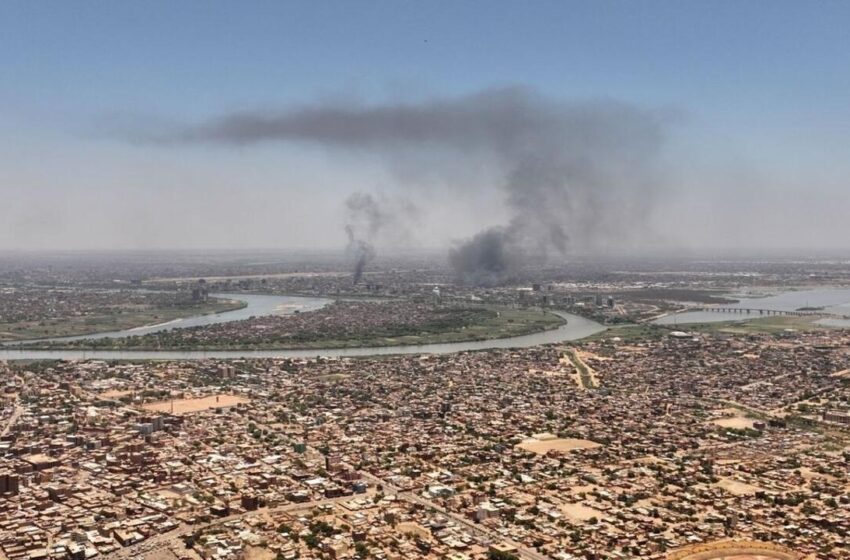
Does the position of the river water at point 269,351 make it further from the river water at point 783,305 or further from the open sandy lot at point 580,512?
the open sandy lot at point 580,512

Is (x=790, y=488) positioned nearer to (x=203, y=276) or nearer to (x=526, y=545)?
(x=526, y=545)

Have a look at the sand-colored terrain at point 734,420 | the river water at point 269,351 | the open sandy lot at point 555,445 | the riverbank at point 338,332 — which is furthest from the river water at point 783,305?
the open sandy lot at point 555,445

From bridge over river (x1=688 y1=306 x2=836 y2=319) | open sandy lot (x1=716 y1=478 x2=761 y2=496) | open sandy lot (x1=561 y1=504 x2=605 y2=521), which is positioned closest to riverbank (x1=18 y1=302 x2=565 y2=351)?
bridge over river (x1=688 y1=306 x2=836 y2=319)

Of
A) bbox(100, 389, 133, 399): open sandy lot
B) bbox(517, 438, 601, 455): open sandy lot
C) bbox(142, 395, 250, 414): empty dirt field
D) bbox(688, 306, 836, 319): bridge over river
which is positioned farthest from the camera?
bbox(688, 306, 836, 319): bridge over river

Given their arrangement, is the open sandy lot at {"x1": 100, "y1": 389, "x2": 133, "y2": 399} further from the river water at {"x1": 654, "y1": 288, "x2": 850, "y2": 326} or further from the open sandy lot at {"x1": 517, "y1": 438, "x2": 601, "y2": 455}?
the river water at {"x1": 654, "y1": 288, "x2": 850, "y2": 326}

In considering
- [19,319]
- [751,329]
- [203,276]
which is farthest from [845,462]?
[203,276]

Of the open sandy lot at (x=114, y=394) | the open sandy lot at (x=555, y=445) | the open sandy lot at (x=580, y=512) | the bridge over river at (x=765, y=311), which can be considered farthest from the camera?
the bridge over river at (x=765, y=311)

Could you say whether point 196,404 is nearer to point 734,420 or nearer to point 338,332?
point 734,420
